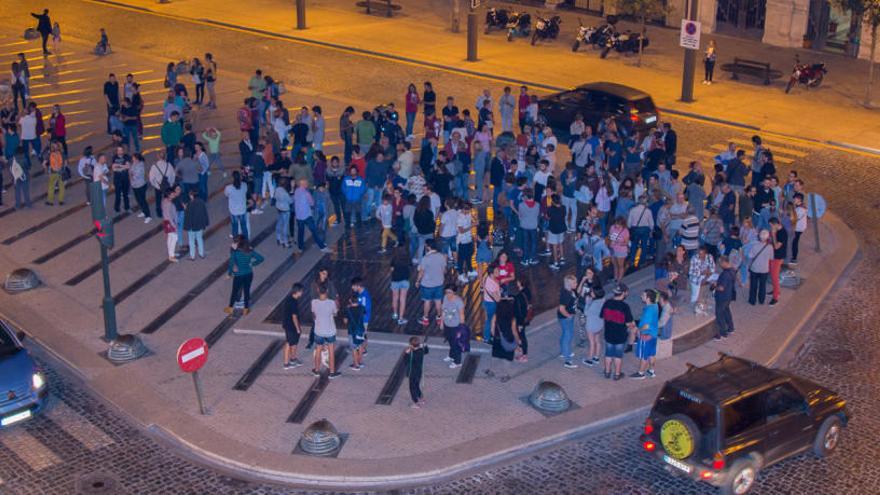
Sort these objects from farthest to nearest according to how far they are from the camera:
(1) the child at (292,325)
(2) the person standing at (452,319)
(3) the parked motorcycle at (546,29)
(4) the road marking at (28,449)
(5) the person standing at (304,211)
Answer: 1. (3) the parked motorcycle at (546,29)
2. (5) the person standing at (304,211)
3. (2) the person standing at (452,319)
4. (1) the child at (292,325)
5. (4) the road marking at (28,449)

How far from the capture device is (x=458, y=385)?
62.6 ft

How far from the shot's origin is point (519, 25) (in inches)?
1740

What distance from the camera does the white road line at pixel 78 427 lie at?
17.6 metres

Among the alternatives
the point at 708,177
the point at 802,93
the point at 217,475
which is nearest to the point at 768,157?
the point at 708,177

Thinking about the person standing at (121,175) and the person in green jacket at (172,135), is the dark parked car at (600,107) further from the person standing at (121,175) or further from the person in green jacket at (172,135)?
the person standing at (121,175)

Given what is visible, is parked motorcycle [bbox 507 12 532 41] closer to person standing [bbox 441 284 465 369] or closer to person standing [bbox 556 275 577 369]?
person standing [bbox 556 275 577 369]

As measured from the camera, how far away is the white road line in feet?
57.6

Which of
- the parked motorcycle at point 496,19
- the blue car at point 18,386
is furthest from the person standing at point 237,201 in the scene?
the parked motorcycle at point 496,19

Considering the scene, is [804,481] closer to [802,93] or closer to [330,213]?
[330,213]

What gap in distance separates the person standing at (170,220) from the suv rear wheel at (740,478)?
12.3 meters

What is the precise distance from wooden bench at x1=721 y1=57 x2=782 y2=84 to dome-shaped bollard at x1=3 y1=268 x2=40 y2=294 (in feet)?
79.9

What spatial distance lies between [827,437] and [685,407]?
2497mm

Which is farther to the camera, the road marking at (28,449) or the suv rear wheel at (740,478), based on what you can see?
the road marking at (28,449)

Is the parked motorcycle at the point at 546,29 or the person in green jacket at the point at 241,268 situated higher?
the parked motorcycle at the point at 546,29
